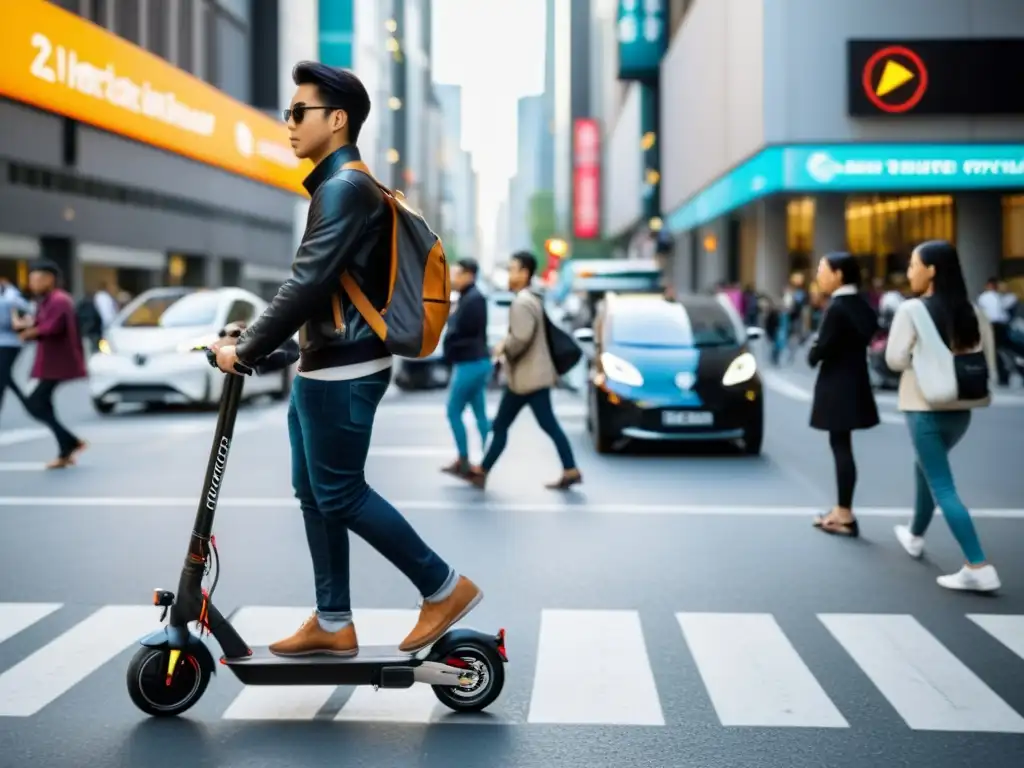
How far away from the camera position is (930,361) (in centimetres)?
714

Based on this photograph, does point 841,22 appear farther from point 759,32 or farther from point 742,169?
point 742,169

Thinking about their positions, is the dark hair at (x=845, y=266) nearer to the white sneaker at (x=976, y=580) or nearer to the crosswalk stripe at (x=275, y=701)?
the white sneaker at (x=976, y=580)

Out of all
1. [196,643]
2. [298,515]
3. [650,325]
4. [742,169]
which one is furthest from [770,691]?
[742,169]

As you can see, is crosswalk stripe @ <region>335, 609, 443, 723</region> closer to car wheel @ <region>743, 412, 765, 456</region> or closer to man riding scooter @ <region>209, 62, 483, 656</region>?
man riding scooter @ <region>209, 62, 483, 656</region>

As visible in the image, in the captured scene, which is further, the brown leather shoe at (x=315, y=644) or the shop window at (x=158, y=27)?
the shop window at (x=158, y=27)

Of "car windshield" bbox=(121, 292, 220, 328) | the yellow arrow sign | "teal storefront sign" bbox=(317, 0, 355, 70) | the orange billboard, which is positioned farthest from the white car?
"teal storefront sign" bbox=(317, 0, 355, 70)

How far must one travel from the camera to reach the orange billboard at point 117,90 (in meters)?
25.4

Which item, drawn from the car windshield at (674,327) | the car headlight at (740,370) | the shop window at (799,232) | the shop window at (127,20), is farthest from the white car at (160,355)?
the shop window at (799,232)

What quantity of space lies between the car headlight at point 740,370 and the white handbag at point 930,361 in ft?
19.6

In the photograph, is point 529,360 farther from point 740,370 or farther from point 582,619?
point 582,619

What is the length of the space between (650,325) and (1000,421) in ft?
16.9

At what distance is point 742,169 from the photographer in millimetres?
40031

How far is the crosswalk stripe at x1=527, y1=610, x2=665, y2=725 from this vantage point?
4809mm

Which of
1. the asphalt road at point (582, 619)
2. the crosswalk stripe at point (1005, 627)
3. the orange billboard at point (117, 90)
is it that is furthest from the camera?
the orange billboard at point (117, 90)
